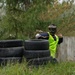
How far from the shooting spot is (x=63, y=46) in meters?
11.0

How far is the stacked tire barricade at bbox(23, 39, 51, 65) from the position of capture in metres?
7.00

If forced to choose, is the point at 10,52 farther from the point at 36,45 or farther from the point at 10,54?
the point at 36,45

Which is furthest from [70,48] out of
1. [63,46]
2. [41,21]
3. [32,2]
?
[32,2]

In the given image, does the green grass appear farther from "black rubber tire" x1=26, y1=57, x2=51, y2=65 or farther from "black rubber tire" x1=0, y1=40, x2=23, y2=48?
"black rubber tire" x1=0, y1=40, x2=23, y2=48

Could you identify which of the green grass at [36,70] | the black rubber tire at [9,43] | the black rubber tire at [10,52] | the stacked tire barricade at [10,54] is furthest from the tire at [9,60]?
the black rubber tire at [9,43]

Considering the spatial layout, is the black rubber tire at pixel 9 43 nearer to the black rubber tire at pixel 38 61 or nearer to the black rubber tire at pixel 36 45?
the black rubber tire at pixel 36 45

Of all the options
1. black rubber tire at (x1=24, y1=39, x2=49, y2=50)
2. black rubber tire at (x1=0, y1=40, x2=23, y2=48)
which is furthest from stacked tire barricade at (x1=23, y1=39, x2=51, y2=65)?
black rubber tire at (x1=0, y1=40, x2=23, y2=48)

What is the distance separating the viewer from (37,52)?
23.4 ft

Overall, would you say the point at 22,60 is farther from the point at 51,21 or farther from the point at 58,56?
the point at 51,21

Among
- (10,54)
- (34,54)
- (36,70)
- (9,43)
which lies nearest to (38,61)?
(34,54)

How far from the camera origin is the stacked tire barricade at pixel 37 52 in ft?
23.0

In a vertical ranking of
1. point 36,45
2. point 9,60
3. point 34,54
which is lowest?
point 9,60

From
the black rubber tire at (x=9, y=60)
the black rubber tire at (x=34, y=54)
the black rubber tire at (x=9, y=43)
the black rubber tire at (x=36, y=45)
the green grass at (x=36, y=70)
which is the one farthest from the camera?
the black rubber tire at (x=9, y=43)

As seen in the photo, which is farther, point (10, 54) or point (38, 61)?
point (10, 54)
